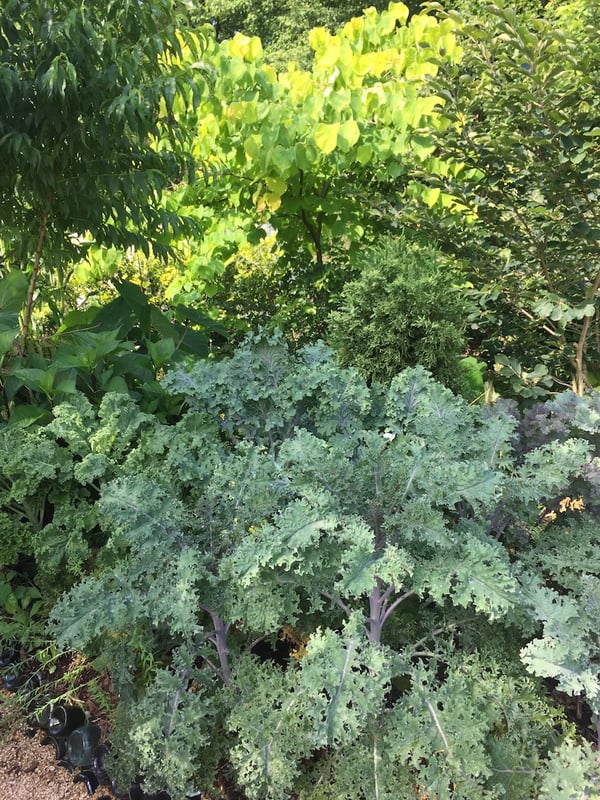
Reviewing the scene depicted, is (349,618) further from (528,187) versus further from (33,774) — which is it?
(528,187)

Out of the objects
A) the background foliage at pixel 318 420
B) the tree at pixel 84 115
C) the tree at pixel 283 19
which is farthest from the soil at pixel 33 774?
the tree at pixel 283 19

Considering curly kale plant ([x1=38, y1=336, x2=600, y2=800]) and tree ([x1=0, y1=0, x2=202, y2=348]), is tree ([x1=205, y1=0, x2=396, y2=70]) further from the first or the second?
curly kale plant ([x1=38, y1=336, x2=600, y2=800])

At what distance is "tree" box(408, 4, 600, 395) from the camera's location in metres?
2.40

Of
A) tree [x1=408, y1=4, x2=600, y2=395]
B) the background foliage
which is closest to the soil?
the background foliage

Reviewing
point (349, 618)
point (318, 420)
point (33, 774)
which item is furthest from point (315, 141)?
point (33, 774)

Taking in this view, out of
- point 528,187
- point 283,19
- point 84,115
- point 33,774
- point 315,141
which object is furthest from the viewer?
point 283,19

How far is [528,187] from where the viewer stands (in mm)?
2807

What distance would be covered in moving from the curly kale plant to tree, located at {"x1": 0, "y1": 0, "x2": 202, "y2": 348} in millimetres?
1377

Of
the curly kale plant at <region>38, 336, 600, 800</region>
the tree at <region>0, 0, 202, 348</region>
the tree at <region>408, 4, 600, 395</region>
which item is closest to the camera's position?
the curly kale plant at <region>38, 336, 600, 800</region>

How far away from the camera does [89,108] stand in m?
2.46

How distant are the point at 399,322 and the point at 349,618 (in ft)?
4.63

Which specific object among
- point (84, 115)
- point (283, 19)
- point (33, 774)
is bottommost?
point (33, 774)

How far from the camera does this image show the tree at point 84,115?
84.7 inches

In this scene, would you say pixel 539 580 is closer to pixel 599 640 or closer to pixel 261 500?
pixel 599 640
